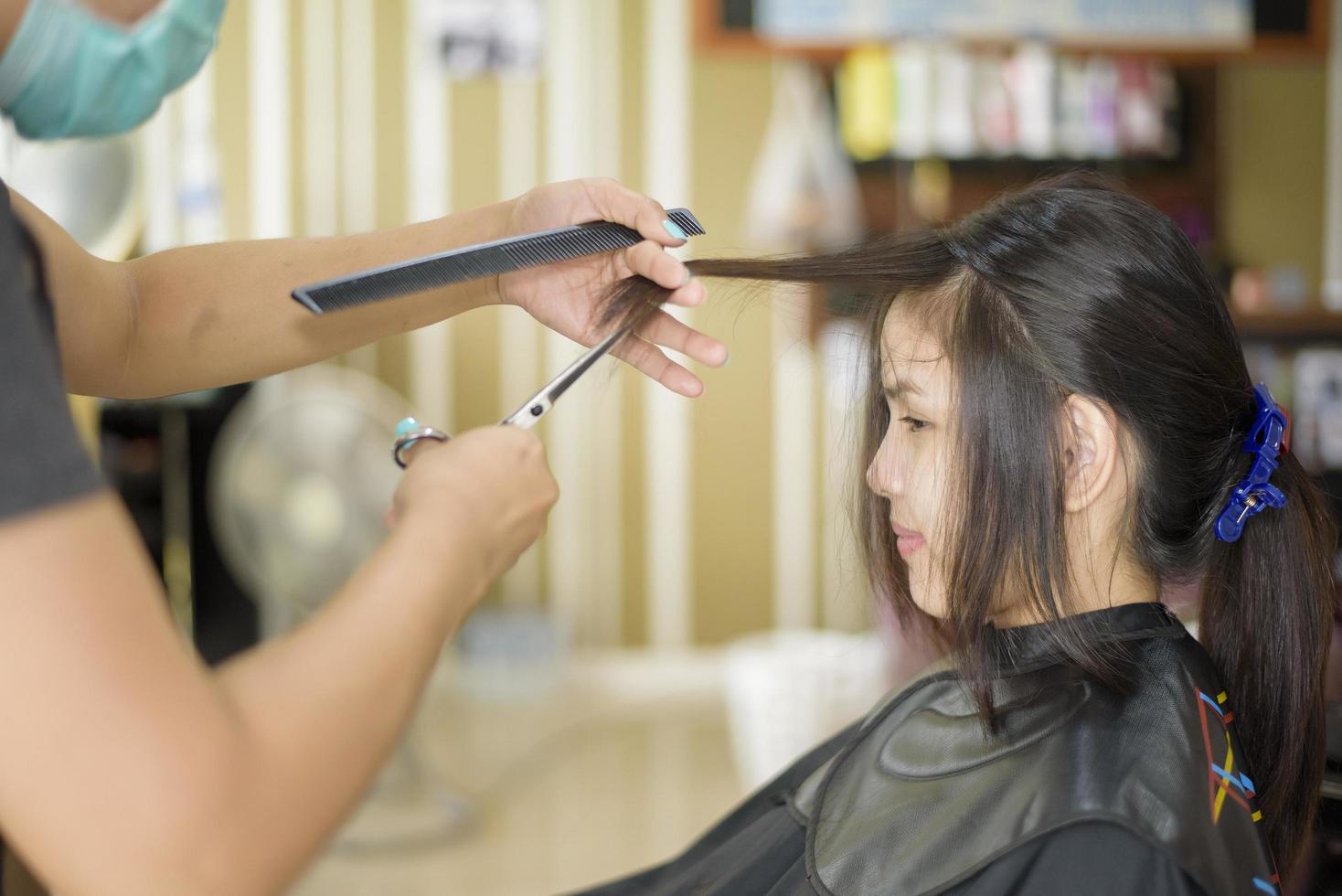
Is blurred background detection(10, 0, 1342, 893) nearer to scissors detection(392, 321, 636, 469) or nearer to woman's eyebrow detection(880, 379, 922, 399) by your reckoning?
woman's eyebrow detection(880, 379, 922, 399)

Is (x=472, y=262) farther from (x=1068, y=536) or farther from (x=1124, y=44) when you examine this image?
(x=1124, y=44)

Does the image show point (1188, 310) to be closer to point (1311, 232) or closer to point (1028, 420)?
point (1028, 420)

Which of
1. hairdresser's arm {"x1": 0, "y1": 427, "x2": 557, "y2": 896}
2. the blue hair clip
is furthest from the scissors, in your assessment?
the blue hair clip

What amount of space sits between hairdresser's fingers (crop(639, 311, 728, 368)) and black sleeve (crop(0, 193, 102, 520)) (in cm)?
58

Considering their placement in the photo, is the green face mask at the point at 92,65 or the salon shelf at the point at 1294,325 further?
the salon shelf at the point at 1294,325

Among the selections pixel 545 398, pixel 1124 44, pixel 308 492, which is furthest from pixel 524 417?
pixel 1124 44

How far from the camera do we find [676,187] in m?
3.85

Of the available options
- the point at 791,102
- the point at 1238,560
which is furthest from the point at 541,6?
the point at 1238,560

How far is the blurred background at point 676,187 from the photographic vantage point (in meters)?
3.58

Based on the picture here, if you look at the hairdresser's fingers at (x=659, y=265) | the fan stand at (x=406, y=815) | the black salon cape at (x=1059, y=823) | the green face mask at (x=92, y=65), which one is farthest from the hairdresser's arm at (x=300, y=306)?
the fan stand at (x=406, y=815)

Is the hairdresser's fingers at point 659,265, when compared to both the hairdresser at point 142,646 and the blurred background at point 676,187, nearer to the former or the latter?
the hairdresser at point 142,646

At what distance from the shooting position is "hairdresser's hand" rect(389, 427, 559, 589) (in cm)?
75

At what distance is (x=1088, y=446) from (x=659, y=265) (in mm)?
425

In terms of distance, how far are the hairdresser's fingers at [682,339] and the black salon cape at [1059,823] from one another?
40 cm
